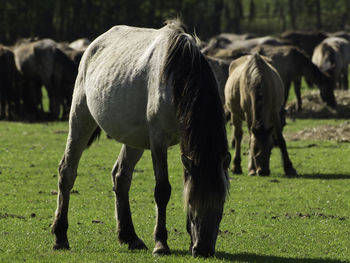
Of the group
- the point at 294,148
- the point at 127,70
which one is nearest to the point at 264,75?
the point at 294,148

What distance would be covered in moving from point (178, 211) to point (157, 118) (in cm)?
368

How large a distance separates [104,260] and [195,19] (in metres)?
59.0

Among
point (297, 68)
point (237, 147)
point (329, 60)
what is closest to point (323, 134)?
point (297, 68)

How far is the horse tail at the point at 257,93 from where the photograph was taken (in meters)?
13.0

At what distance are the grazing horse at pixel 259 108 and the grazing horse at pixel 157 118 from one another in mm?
5258

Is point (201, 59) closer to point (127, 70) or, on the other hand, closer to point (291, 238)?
point (127, 70)

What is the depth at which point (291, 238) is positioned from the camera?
26.9 ft

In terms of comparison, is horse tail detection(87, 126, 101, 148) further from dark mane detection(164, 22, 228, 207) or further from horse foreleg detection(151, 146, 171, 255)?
dark mane detection(164, 22, 228, 207)

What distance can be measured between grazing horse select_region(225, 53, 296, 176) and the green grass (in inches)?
14.5

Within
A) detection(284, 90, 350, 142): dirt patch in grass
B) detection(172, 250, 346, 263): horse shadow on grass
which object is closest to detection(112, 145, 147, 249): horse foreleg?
detection(172, 250, 346, 263): horse shadow on grass

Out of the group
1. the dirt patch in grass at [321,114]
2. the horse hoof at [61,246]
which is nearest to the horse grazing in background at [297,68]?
the dirt patch in grass at [321,114]

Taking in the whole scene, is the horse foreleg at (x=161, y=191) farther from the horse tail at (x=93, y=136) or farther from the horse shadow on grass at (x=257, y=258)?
the horse tail at (x=93, y=136)

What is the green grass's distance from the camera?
290 inches

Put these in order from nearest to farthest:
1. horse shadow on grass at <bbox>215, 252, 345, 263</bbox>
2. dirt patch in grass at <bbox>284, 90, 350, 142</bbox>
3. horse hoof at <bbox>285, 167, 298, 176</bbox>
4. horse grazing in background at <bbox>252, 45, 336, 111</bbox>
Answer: horse shadow on grass at <bbox>215, 252, 345, 263</bbox> → horse hoof at <bbox>285, 167, 298, 176</bbox> → horse grazing in background at <bbox>252, 45, 336, 111</bbox> → dirt patch in grass at <bbox>284, 90, 350, 142</bbox>
